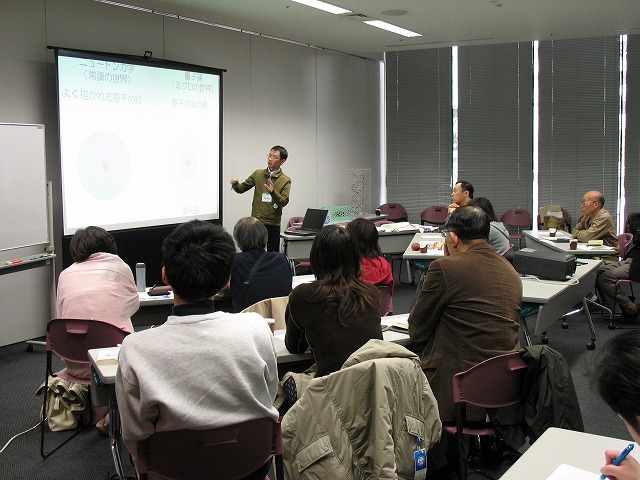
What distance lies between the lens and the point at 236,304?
4.10 metres

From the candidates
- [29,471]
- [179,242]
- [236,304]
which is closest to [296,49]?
[236,304]

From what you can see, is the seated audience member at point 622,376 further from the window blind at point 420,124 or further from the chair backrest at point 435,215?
the window blind at point 420,124

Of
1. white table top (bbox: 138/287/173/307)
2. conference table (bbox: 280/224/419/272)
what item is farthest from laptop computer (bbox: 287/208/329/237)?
white table top (bbox: 138/287/173/307)

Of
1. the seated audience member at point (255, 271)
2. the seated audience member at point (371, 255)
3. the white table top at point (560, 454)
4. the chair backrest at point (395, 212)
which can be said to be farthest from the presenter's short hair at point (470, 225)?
the chair backrest at point (395, 212)

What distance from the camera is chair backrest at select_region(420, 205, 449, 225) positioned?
1006 centimetres

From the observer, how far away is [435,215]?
1010 cm

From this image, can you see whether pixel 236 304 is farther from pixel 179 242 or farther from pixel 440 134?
pixel 440 134

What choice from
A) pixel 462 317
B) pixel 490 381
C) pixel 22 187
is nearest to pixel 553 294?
pixel 462 317

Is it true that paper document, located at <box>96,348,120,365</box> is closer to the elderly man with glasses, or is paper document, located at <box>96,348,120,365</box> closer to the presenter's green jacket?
the presenter's green jacket

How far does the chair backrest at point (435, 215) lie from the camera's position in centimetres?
1006

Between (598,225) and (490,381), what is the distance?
4836mm

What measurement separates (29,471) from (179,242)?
2.14 meters

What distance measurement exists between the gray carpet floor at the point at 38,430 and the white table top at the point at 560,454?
4 cm

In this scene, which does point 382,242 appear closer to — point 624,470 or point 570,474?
point 570,474
